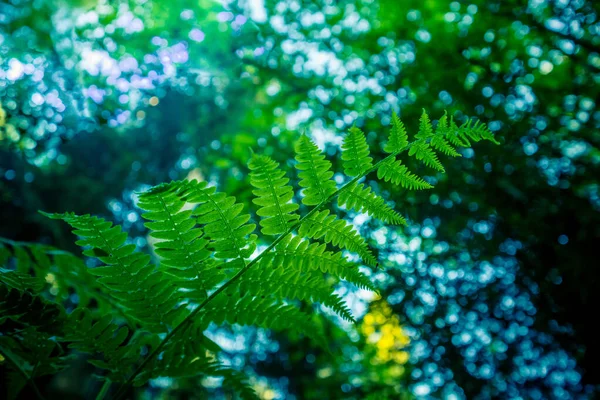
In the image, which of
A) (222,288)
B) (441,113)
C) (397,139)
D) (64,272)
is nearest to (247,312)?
(222,288)

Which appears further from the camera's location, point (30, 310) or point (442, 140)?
point (442, 140)

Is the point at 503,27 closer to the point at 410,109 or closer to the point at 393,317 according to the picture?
the point at 410,109

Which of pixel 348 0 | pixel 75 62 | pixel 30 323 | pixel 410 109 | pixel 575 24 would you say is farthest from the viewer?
pixel 75 62

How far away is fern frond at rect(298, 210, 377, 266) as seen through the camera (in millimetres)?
691

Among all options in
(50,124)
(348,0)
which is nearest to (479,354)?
(348,0)

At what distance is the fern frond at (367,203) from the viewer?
70 cm

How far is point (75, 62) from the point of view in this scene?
2.63m

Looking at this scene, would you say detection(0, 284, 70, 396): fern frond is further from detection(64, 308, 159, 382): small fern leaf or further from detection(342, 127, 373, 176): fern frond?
detection(342, 127, 373, 176): fern frond

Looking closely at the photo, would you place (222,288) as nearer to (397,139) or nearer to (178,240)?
(178,240)

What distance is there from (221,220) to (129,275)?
0.18 meters

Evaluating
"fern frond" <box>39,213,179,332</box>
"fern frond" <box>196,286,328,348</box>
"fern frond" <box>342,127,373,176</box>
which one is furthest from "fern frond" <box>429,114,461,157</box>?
"fern frond" <box>39,213,179,332</box>

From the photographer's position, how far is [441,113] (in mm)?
1721

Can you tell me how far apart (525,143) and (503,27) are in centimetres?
84

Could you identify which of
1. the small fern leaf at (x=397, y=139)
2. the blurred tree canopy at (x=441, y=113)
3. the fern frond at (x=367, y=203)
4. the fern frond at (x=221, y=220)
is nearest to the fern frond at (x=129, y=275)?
the fern frond at (x=221, y=220)
